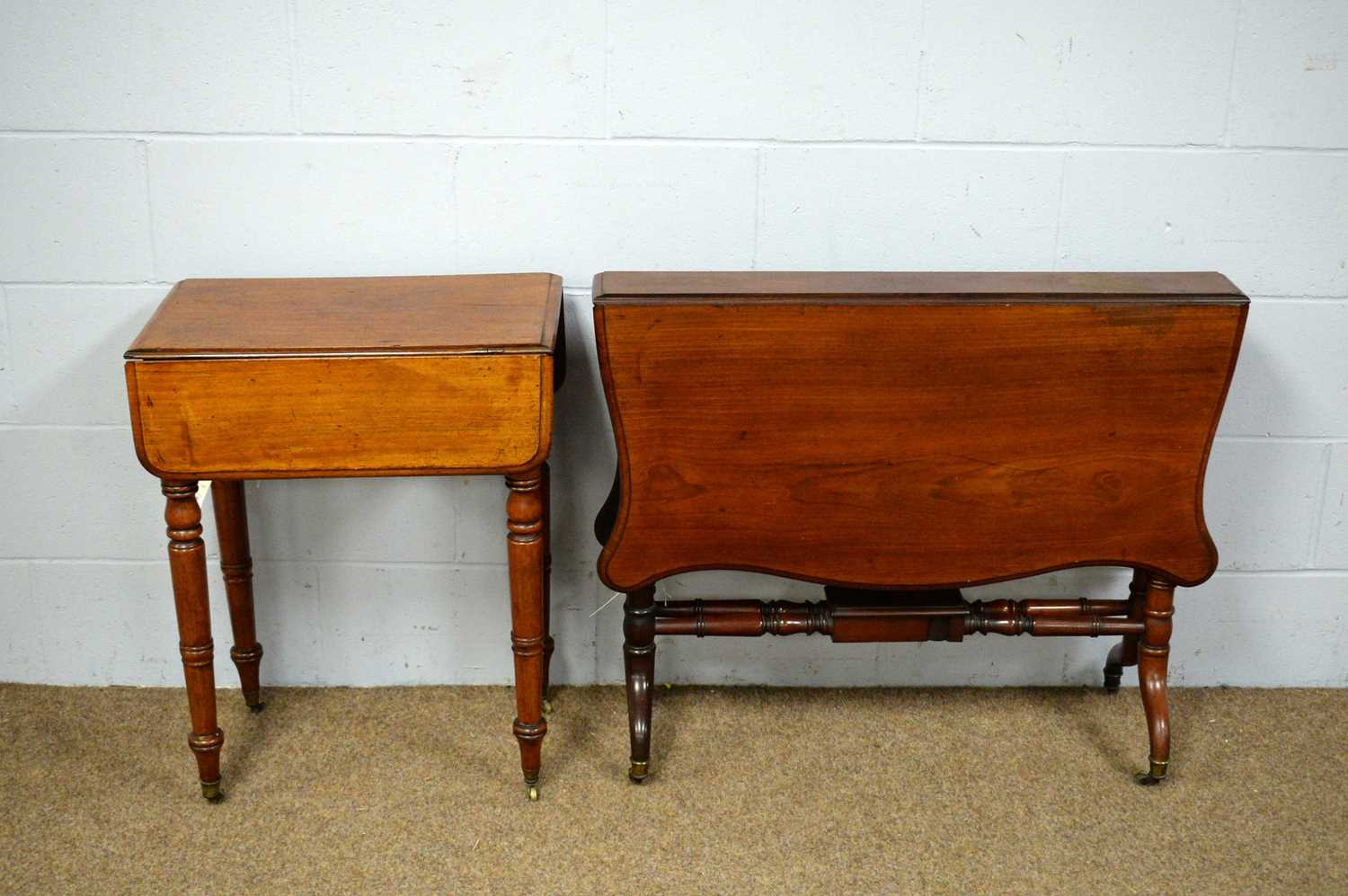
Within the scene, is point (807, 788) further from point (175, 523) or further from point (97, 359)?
point (97, 359)

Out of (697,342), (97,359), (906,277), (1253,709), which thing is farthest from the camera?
(1253,709)

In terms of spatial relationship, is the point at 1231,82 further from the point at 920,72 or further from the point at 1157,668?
the point at 1157,668

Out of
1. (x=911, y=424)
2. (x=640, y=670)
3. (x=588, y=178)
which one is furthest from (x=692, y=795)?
(x=588, y=178)

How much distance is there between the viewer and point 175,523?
196cm

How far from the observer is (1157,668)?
2266 millimetres

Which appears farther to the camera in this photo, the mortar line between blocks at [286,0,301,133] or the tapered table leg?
the tapered table leg

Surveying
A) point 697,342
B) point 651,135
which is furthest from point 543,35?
point 697,342

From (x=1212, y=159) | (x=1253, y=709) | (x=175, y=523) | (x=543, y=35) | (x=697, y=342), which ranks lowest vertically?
(x=1253, y=709)

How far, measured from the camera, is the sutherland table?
1832mm

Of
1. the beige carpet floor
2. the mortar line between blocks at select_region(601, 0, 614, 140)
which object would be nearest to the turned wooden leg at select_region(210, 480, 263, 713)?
the beige carpet floor

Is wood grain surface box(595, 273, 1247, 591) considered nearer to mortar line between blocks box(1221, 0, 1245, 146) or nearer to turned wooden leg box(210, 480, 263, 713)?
mortar line between blocks box(1221, 0, 1245, 146)

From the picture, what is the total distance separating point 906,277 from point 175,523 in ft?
3.91

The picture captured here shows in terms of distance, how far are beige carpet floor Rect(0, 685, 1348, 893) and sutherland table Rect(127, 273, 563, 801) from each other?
403 millimetres

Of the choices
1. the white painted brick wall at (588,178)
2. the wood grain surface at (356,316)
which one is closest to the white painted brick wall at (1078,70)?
the white painted brick wall at (588,178)
